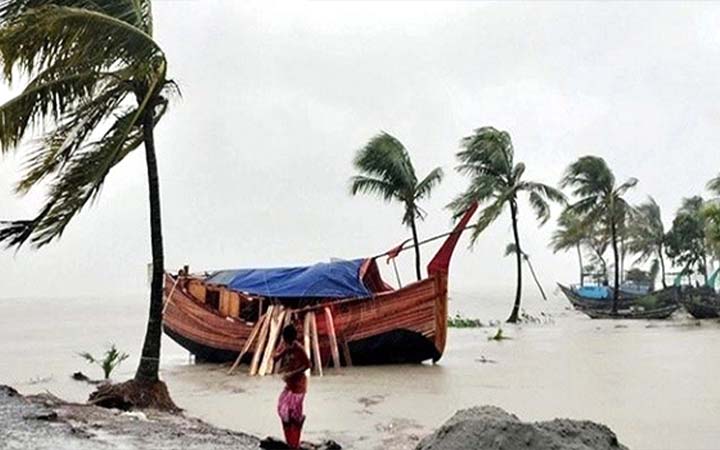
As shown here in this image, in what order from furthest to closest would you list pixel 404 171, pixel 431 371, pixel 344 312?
pixel 404 171
pixel 344 312
pixel 431 371

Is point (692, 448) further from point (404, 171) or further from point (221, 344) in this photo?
point (404, 171)

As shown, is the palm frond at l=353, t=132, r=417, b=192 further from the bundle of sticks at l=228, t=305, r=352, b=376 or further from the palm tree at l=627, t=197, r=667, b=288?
the palm tree at l=627, t=197, r=667, b=288

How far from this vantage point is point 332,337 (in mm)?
15492

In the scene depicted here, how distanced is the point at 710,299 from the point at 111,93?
2834cm

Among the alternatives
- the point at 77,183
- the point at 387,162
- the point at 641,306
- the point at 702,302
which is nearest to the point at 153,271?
the point at 77,183

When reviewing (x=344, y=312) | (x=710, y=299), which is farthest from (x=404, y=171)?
(x=710, y=299)

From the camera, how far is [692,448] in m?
7.75

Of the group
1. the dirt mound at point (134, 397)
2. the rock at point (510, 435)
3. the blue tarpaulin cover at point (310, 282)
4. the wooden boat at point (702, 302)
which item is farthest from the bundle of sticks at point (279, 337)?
the wooden boat at point (702, 302)

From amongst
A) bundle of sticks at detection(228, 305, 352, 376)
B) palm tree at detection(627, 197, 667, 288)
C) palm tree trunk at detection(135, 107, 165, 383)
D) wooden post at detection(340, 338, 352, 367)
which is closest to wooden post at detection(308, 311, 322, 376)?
bundle of sticks at detection(228, 305, 352, 376)

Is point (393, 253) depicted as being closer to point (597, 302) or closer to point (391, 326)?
point (391, 326)

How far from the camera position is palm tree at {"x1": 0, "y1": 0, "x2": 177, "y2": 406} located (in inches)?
332

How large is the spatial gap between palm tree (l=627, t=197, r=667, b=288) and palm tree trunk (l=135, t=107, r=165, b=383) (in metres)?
39.1

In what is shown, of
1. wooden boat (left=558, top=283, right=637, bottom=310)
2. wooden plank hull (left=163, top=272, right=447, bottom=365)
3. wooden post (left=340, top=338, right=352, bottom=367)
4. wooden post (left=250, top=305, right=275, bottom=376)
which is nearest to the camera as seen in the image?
wooden post (left=250, top=305, right=275, bottom=376)

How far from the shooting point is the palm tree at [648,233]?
45281 millimetres
